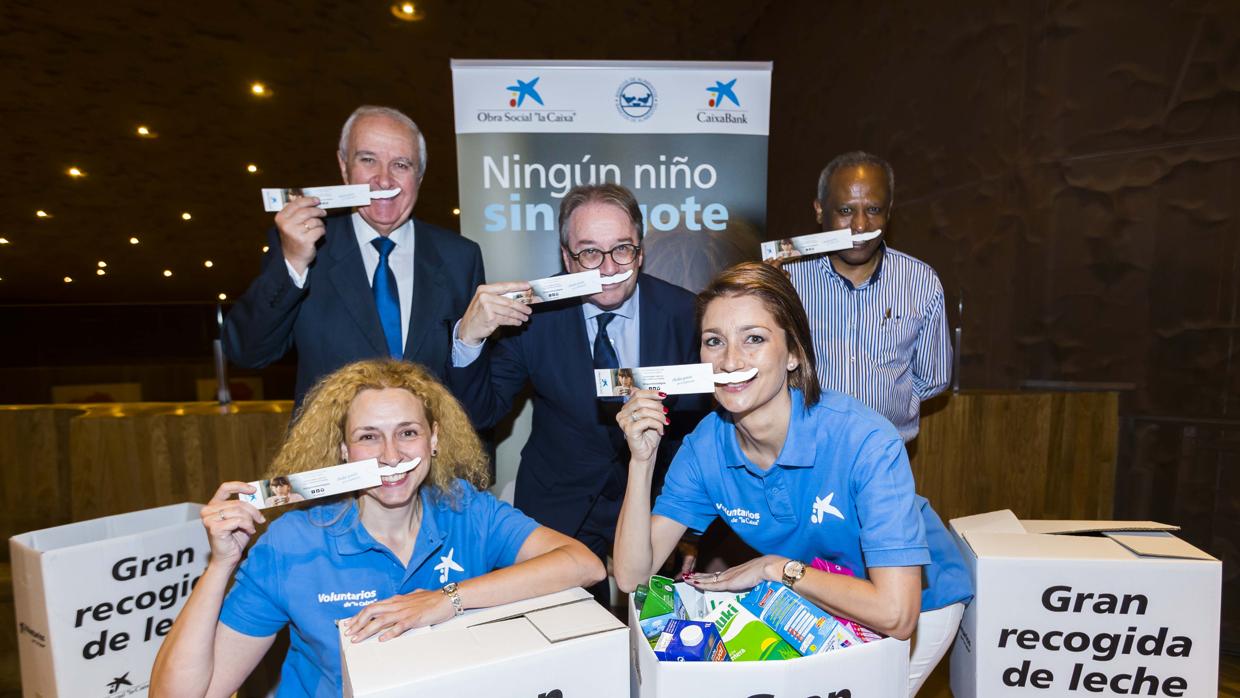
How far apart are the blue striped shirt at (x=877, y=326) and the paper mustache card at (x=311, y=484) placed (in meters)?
1.68

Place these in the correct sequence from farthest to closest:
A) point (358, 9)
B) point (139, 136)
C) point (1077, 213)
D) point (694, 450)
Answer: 1. point (139, 136)
2. point (358, 9)
3. point (1077, 213)
4. point (694, 450)

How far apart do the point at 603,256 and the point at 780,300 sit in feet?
2.08

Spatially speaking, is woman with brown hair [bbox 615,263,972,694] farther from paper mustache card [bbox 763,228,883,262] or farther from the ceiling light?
the ceiling light

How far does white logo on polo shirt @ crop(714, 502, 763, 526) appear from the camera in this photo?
1.69 m

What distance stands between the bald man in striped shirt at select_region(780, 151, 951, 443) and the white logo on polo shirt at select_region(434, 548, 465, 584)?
59.5 inches

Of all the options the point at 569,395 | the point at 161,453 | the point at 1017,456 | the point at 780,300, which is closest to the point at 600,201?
the point at 569,395

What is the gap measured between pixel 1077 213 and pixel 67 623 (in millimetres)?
4465

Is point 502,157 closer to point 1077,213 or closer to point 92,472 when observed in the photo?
point 92,472

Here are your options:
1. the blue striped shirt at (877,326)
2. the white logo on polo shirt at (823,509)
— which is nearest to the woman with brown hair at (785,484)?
the white logo on polo shirt at (823,509)

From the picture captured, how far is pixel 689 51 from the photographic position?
6.14 m

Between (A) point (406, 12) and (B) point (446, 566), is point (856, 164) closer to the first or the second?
(B) point (446, 566)

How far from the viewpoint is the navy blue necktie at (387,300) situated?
2158mm

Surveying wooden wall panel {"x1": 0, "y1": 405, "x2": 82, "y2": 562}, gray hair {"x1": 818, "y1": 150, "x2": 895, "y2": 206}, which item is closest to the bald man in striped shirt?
gray hair {"x1": 818, "y1": 150, "x2": 895, "y2": 206}

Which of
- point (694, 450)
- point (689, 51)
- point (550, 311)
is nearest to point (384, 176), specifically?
point (550, 311)
